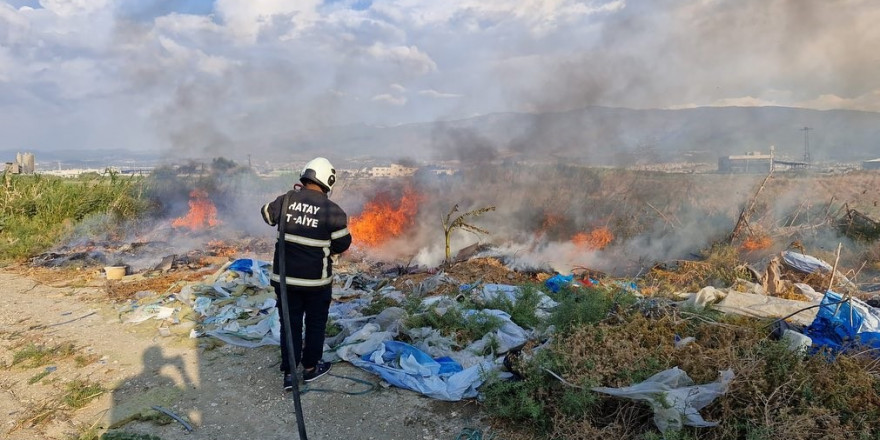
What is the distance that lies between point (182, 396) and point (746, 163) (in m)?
17.6

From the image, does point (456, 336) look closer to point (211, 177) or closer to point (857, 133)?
point (211, 177)

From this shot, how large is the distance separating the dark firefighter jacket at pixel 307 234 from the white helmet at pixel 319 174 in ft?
0.38

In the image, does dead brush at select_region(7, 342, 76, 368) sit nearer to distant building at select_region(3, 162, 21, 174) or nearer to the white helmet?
the white helmet

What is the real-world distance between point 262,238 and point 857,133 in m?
21.2

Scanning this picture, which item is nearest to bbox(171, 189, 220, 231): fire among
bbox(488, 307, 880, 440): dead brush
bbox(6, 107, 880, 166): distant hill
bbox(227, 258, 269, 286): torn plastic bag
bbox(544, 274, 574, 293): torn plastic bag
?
bbox(6, 107, 880, 166): distant hill

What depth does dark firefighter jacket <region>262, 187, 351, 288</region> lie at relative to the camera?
4281 millimetres

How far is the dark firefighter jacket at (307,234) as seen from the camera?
428 cm

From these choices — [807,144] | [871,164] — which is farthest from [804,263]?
[871,164]

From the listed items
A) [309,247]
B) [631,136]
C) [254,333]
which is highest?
[631,136]

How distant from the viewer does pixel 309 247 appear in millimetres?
4309

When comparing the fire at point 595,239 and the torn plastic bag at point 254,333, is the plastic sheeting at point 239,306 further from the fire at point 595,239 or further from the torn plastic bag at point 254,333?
the fire at point 595,239

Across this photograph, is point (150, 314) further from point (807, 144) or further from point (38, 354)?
point (807, 144)

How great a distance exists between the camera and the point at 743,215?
9.67 metres

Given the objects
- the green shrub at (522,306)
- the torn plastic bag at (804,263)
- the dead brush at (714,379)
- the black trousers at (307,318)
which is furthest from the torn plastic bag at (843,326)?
the black trousers at (307,318)
